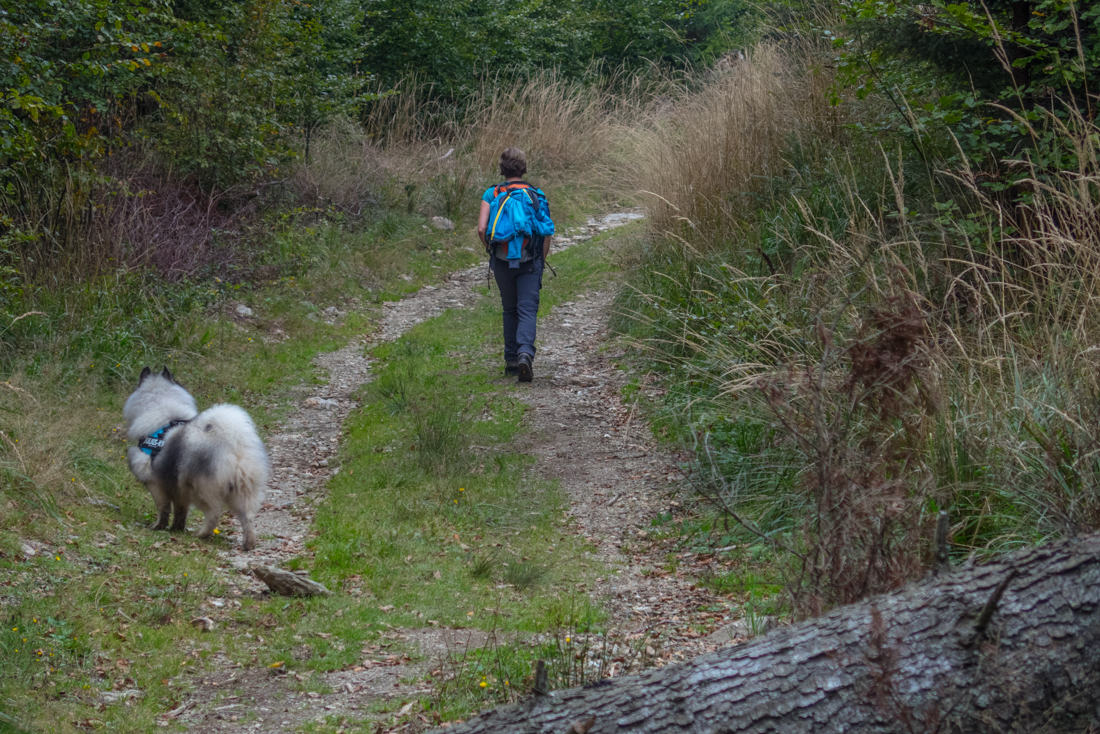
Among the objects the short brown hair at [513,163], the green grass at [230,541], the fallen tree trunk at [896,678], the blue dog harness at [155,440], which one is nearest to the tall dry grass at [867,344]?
the fallen tree trunk at [896,678]

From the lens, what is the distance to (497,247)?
27.6 ft

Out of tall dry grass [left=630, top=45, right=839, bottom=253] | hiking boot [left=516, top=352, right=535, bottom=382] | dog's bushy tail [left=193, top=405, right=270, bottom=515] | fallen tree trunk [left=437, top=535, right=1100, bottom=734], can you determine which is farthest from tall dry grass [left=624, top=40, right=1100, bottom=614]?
dog's bushy tail [left=193, top=405, right=270, bottom=515]

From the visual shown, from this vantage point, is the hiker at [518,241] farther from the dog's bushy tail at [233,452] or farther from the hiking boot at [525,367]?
the dog's bushy tail at [233,452]

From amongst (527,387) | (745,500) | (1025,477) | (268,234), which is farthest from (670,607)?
(268,234)

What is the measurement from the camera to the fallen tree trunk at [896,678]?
7.09 feet

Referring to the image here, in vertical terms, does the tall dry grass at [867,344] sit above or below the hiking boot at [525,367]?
above

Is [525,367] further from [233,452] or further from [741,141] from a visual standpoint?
[233,452]

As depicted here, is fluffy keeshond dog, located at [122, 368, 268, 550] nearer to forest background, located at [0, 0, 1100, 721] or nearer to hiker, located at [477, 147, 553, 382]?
forest background, located at [0, 0, 1100, 721]

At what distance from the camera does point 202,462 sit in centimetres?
525

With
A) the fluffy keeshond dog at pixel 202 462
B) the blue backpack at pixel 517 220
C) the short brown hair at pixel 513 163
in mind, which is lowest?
the fluffy keeshond dog at pixel 202 462

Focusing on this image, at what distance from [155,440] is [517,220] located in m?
3.92

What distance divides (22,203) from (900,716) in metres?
9.00

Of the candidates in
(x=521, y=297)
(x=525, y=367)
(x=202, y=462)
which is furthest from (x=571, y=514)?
(x=521, y=297)

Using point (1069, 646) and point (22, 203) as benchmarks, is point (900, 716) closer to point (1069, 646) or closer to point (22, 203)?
point (1069, 646)
